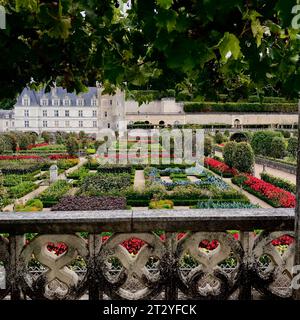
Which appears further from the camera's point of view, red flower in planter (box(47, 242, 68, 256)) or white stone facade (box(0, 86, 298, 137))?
white stone facade (box(0, 86, 298, 137))

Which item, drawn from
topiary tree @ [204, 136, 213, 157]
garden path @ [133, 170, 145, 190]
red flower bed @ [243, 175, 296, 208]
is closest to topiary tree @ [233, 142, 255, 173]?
red flower bed @ [243, 175, 296, 208]

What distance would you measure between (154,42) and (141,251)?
4.27ft

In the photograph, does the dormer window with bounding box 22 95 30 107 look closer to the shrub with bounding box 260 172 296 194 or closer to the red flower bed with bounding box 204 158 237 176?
the red flower bed with bounding box 204 158 237 176

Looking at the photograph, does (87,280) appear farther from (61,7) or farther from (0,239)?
(61,7)

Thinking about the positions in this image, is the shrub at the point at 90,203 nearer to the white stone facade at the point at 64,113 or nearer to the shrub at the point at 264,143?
the shrub at the point at 264,143

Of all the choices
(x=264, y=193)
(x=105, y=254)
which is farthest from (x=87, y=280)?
(x=264, y=193)

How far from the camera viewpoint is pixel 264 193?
43.4 ft

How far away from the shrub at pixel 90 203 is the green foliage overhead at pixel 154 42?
27.7ft

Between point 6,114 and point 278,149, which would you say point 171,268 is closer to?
point 278,149

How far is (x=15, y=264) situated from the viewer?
7.41ft

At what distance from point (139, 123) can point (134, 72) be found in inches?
2278

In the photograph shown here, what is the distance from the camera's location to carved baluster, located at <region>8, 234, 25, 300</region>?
2.25 metres

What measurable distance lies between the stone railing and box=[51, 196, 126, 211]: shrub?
27.4 ft

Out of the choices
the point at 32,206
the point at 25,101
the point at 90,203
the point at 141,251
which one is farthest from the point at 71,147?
the point at 25,101
